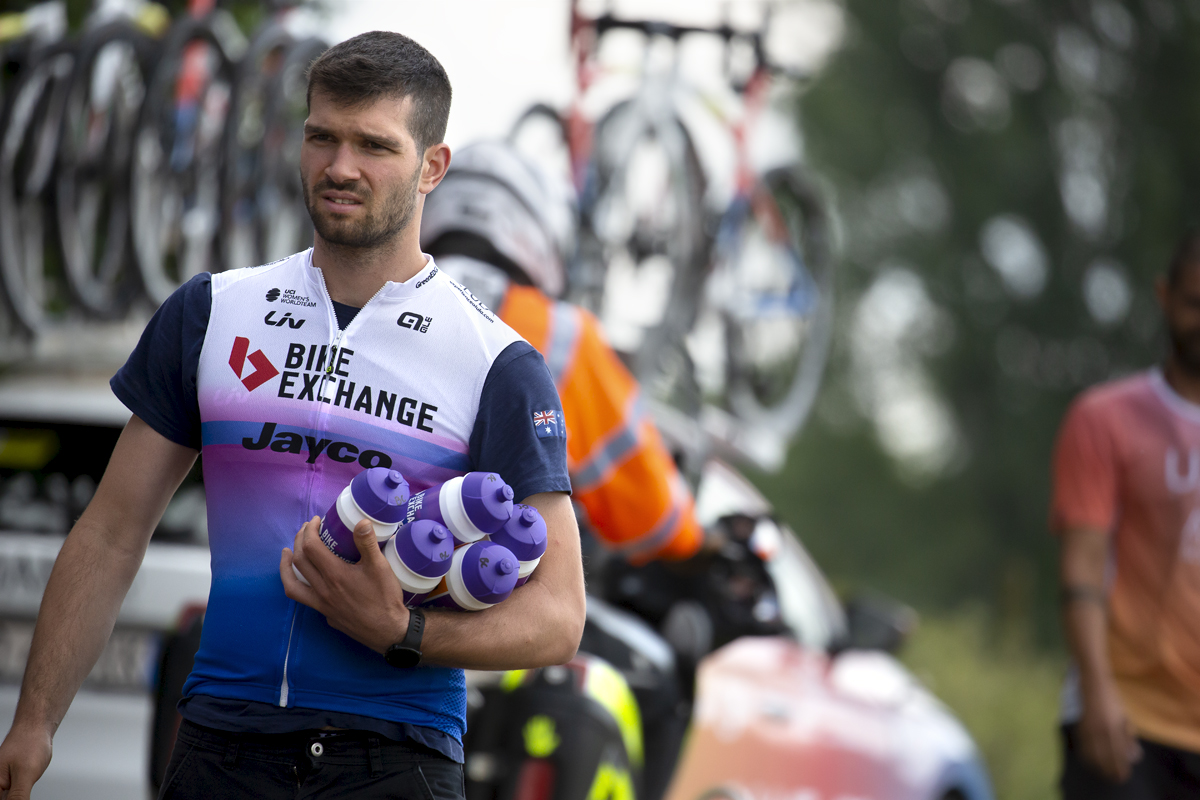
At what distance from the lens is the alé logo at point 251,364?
7.51 ft

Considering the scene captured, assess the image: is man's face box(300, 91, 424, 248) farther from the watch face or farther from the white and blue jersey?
the watch face

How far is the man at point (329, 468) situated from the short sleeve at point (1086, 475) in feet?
8.18

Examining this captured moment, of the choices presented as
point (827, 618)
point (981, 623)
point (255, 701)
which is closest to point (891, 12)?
point (981, 623)

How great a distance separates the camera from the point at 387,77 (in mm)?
2252

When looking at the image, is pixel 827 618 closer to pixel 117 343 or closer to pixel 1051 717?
pixel 117 343

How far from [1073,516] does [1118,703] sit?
0.54m

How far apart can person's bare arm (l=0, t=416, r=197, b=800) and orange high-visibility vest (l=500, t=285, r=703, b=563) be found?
1058 mm

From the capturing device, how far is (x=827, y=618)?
5797 millimetres

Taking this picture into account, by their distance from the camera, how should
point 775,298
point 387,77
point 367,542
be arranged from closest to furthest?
point 367,542 → point 387,77 → point 775,298

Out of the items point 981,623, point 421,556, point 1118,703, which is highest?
point 421,556

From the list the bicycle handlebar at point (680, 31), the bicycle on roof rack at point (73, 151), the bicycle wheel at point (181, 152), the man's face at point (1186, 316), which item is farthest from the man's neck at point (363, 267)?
the bicycle handlebar at point (680, 31)

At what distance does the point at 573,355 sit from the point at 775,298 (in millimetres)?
4629

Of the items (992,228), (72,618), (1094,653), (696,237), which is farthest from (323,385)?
(992,228)

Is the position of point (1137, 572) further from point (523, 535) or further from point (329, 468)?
point (329, 468)
